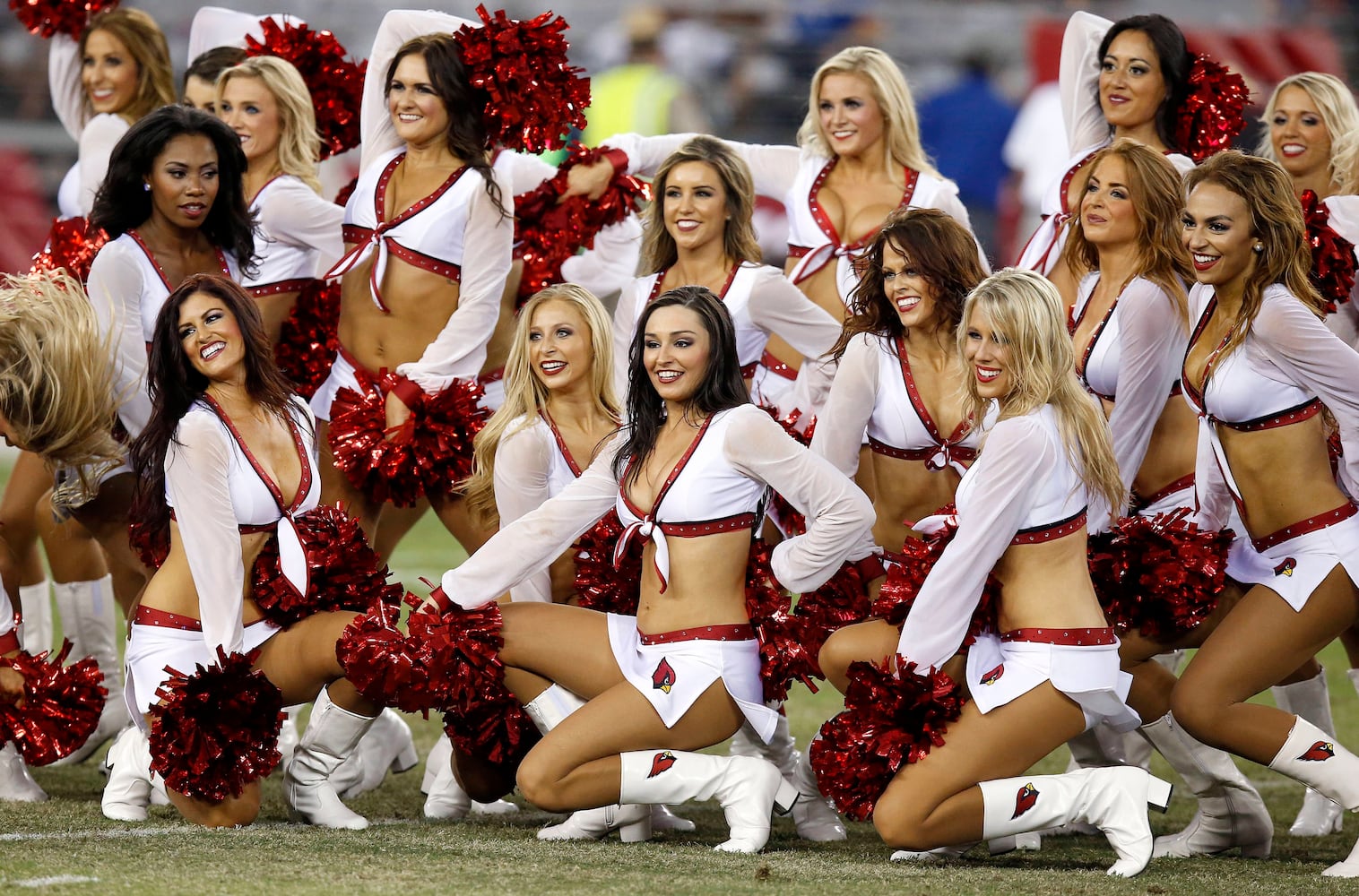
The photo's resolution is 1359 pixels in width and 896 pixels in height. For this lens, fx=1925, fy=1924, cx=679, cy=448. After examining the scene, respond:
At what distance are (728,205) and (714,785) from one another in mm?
1639

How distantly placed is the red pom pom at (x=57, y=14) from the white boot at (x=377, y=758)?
2455mm

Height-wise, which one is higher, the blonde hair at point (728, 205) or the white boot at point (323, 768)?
the blonde hair at point (728, 205)

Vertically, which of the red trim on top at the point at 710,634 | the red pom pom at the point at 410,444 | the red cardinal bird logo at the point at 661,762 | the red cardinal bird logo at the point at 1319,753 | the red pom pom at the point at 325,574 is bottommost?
the red cardinal bird logo at the point at 661,762

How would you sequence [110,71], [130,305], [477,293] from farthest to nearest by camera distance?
[110,71] → [477,293] → [130,305]

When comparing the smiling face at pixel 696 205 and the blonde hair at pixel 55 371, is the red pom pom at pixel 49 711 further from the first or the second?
the smiling face at pixel 696 205

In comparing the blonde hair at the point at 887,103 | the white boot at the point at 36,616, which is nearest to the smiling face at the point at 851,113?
the blonde hair at the point at 887,103

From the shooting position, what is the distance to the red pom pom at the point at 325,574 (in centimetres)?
432

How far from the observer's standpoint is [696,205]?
4973 millimetres

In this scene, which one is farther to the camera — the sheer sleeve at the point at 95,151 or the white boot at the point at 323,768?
the sheer sleeve at the point at 95,151

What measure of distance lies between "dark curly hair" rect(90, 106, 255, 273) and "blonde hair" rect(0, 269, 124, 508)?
0.31 meters

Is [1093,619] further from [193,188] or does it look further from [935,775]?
[193,188]

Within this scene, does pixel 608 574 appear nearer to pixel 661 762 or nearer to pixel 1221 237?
pixel 661 762

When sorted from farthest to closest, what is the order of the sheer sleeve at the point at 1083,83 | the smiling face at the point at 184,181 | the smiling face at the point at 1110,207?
the sheer sleeve at the point at 1083,83, the smiling face at the point at 184,181, the smiling face at the point at 1110,207

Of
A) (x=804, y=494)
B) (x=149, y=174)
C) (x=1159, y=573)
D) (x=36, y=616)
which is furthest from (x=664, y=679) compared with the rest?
(x=36, y=616)
